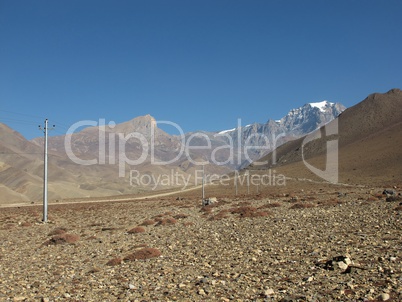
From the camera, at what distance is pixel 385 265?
11320mm

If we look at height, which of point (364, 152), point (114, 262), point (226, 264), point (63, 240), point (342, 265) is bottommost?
point (63, 240)

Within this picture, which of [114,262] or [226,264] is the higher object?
[226,264]

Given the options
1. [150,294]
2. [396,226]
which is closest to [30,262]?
[150,294]

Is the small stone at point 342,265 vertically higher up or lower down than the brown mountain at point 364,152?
lower down

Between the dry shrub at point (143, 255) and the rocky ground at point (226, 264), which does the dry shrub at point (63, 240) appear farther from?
the dry shrub at point (143, 255)

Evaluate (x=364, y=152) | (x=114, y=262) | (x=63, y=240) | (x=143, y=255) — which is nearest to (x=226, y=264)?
(x=143, y=255)

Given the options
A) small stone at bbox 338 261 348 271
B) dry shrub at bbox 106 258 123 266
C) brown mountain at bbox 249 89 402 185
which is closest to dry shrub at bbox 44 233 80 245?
dry shrub at bbox 106 258 123 266

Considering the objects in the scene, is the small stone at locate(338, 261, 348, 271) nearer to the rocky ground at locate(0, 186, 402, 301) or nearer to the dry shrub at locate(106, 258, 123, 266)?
the rocky ground at locate(0, 186, 402, 301)

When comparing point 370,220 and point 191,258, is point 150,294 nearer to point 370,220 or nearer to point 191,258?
point 191,258

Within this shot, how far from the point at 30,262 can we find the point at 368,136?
570 ft

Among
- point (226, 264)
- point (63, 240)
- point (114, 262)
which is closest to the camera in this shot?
point (226, 264)

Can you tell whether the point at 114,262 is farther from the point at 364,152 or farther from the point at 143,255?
the point at 364,152

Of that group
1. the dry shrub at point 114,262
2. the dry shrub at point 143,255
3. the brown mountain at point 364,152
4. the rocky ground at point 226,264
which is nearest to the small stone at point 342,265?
the rocky ground at point 226,264

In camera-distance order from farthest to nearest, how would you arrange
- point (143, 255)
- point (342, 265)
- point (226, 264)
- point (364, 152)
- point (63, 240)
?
point (364, 152) → point (63, 240) → point (143, 255) → point (226, 264) → point (342, 265)
